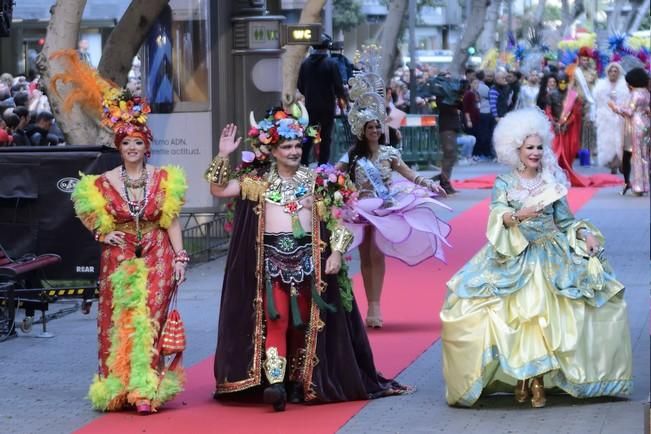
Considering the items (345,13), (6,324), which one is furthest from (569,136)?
(345,13)

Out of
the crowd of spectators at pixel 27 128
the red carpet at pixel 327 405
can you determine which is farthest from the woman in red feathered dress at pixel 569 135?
the crowd of spectators at pixel 27 128

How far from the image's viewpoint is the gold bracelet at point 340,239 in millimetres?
8703

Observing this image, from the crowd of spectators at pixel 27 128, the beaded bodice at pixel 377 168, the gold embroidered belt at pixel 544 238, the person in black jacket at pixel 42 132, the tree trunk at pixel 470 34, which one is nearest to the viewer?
the gold embroidered belt at pixel 544 238

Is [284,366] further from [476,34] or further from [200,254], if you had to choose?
[476,34]

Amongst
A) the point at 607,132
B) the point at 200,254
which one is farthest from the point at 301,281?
the point at 607,132

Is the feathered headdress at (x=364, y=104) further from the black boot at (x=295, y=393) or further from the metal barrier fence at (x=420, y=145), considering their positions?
the metal barrier fence at (x=420, y=145)

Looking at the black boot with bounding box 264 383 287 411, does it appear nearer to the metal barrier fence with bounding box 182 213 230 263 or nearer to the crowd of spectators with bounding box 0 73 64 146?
the crowd of spectators with bounding box 0 73 64 146

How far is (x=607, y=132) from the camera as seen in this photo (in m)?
25.0

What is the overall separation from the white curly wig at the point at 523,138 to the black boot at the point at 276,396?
1.86 meters

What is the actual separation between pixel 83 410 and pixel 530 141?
306 cm

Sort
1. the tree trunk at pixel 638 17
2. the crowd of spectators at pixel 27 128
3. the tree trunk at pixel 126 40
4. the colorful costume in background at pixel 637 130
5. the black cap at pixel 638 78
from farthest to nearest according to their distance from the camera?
1. the tree trunk at pixel 638 17
2. the colorful costume in background at pixel 637 130
3. the black cap at pixel 638 78
4. the crowd of spectators at pixel 27 128
5. the tree trunk at pixel 126 40

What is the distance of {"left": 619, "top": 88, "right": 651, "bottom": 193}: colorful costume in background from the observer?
2144cm

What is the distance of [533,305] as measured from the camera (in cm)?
831

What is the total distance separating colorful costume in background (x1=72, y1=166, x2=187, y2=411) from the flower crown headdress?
1.64ft
